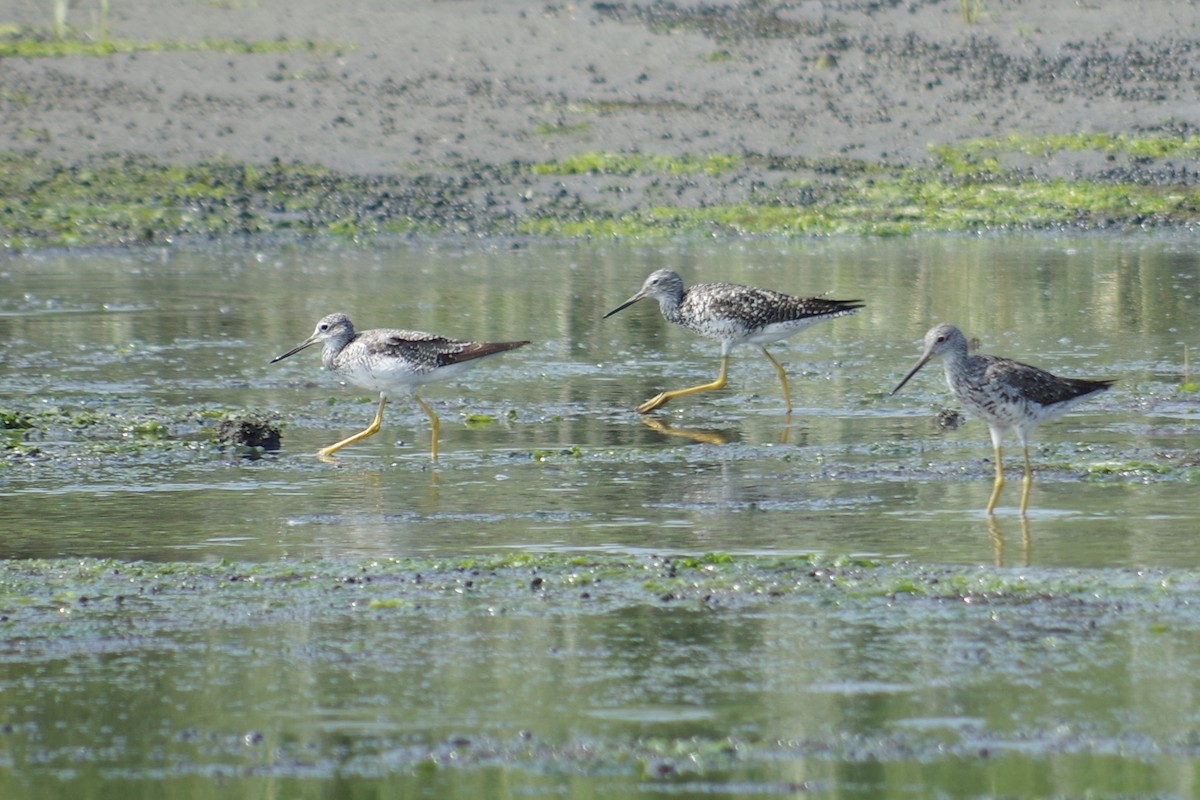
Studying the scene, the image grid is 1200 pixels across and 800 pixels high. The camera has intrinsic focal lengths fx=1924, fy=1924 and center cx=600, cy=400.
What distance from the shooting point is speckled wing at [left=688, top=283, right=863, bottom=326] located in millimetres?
13969

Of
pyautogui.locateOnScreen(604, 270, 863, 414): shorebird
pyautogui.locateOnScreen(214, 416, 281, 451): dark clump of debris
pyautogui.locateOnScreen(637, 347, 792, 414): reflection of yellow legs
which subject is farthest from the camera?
pyautogui.locateOnScreen(604, 270, 863, 414): shorebird

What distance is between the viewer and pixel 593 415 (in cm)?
1298

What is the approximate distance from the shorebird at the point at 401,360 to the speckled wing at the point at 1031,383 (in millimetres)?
3508

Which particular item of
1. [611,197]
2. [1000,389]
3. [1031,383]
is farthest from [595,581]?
[611,197]

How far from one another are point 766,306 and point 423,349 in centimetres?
302

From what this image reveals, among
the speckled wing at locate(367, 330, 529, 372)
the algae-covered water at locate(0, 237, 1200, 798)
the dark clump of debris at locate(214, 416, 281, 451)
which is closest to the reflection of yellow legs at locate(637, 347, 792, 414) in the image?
the algae-covered water at locate(0, 237, 1200, 798)

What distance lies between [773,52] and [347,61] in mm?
6228

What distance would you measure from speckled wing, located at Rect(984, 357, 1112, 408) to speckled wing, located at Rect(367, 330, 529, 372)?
3513mm

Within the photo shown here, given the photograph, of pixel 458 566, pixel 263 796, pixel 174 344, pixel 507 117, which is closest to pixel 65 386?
pixel 174 344

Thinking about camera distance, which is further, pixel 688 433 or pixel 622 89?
pixel 622 89

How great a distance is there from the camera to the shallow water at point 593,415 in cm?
920

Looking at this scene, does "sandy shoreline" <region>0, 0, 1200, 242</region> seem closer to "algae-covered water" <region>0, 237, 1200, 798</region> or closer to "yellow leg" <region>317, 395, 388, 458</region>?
"algae-covered water" <region>0, 237, 1200, 798</region>

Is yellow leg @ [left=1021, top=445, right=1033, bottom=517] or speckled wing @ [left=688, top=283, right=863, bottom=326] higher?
speckled wing @ [left=688, top=283, right=863, bottom=326]

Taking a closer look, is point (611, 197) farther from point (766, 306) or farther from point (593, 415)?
point (593, 415)
